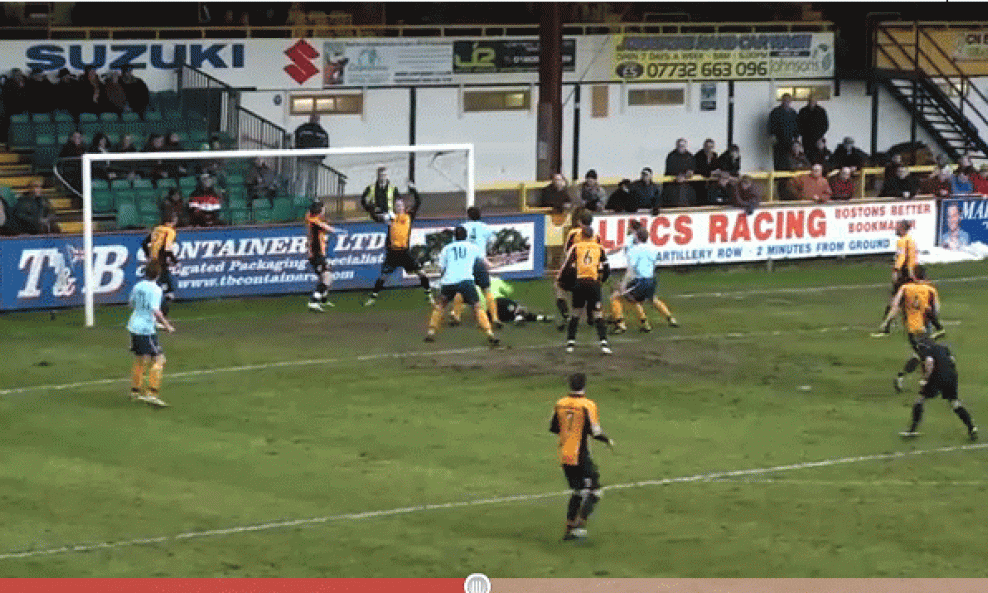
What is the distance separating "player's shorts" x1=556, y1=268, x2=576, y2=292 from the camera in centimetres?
3111

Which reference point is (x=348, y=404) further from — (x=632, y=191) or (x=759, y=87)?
(x=759, y=87)

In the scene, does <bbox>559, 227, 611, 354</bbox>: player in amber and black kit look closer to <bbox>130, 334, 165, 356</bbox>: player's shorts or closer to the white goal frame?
the white goal frame

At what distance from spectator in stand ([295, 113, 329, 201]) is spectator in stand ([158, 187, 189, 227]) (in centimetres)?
239

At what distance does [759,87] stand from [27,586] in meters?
33.8

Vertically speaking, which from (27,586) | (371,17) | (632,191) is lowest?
(27,586)

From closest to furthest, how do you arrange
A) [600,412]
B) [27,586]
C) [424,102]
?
1. [27,586]
2. [600,412]
3. [424,102]

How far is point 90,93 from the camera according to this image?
4075 centimetres

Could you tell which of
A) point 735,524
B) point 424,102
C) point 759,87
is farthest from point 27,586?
point 759,87

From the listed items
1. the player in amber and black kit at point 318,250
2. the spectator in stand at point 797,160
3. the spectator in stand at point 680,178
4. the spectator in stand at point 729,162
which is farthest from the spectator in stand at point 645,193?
the player in amber and black kit at point 318,250

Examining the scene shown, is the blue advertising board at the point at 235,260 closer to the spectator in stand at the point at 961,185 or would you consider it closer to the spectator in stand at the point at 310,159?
the spectator in stand at the point at 310,159

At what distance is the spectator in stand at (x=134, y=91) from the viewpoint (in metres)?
41.4

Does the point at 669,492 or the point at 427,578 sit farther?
the point at 669,492

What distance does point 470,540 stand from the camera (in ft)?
67.9

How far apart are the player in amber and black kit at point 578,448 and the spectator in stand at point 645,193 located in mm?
20062
